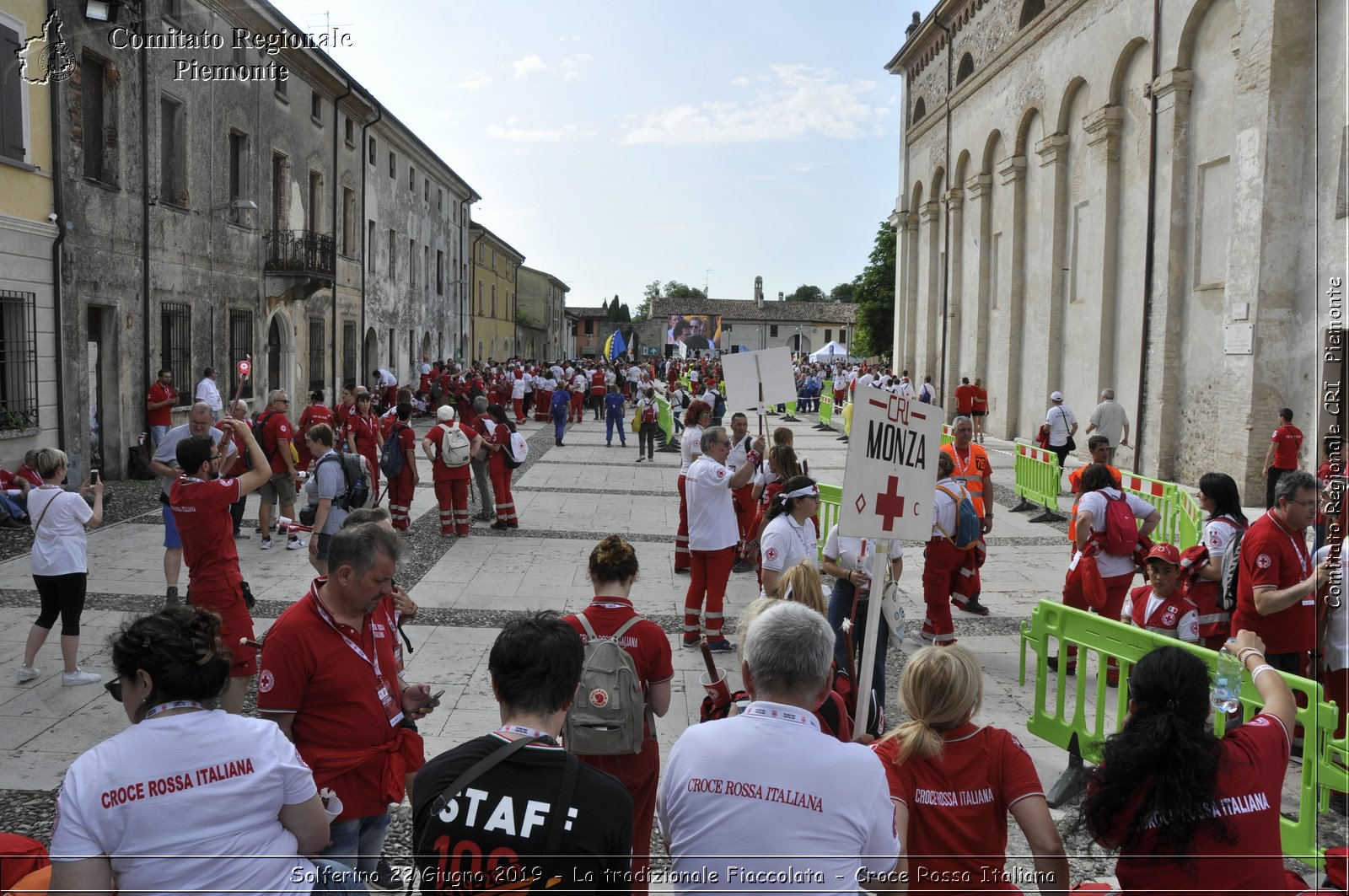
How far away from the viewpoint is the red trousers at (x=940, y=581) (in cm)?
795

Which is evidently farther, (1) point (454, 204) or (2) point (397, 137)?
(1) point (454, 204)

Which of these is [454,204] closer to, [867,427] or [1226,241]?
[1226,241]

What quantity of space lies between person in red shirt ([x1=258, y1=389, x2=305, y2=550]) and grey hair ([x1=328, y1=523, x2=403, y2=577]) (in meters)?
8.66

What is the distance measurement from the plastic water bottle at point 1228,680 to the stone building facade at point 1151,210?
18.0 feet

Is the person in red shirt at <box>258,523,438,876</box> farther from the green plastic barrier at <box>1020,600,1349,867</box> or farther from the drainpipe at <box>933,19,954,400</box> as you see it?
the drainpipe at <box>933,19,954,400</box>

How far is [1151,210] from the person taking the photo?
1900cm

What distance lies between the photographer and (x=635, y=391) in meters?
38.6

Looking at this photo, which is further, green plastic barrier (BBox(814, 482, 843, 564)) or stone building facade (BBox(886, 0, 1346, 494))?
stone building facade (BBox(886, 0, 1346, 494))

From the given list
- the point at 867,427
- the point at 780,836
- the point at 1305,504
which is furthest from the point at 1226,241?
the point at 780,836

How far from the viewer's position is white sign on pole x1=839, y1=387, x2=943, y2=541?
174 inches

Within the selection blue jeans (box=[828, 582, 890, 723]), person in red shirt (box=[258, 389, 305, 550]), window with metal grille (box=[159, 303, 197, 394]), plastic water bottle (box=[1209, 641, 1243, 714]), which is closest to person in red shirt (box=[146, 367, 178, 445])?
window with metal grille (box=[159, 303, 197, 394])

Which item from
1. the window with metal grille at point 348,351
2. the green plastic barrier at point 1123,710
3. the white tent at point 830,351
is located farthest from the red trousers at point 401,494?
the white tent at point 830,351

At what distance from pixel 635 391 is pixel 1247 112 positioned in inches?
1009

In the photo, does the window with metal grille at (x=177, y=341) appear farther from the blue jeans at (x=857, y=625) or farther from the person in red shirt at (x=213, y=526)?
the blue jeans at (x=857, y=625)
